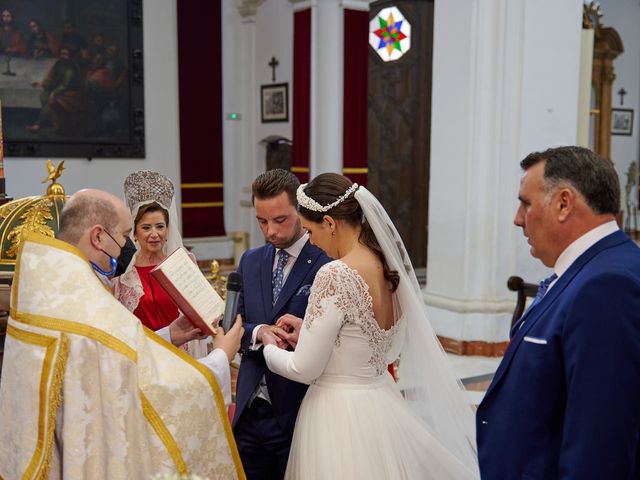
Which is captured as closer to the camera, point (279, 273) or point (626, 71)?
point (279, 273)

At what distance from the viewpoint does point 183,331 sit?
2.65 m

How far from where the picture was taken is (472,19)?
6312 millimetres

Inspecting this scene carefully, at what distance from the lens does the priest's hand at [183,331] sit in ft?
8.66

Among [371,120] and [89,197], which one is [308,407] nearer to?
[89,197]

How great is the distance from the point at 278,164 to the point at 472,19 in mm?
6330

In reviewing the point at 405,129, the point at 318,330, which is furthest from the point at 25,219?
the point at 405,129

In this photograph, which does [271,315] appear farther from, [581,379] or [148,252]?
[581,379]

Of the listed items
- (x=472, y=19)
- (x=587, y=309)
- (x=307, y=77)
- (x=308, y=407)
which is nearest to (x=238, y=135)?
(x=307, y=77)

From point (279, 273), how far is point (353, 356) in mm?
534

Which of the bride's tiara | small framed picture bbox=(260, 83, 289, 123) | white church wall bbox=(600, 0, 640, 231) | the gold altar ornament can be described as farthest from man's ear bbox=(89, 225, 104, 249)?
white church wall bbox=(600, 0, 640, 231)

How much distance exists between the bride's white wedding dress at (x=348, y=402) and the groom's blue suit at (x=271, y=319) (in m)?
0.12

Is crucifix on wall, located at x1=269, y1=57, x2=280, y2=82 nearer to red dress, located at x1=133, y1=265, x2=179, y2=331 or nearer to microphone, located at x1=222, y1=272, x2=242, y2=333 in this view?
red dress, located at x1=133, y1=265, x2=179, y2=331

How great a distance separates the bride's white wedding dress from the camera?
2469 millimetres

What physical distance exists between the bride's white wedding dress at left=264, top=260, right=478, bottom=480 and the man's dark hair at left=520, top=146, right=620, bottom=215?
0.87 meters
